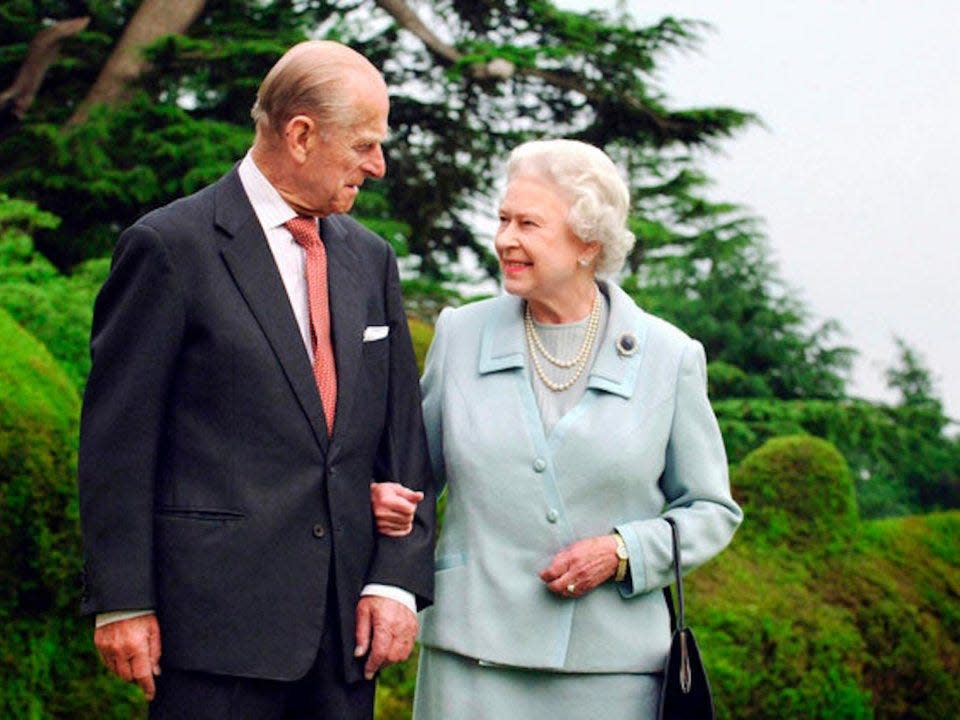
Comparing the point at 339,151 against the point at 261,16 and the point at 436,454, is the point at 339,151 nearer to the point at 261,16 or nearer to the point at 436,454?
the point at 436,454

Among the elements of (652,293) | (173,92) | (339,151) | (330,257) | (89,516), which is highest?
(339,151)

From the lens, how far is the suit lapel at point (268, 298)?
→ 9.36ft

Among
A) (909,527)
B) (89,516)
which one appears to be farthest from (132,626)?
(909,527)

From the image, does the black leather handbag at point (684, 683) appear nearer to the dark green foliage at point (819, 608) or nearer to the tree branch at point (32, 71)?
the dark green foliage at point (819, 608)

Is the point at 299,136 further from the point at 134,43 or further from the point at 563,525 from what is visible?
the point at 134,43

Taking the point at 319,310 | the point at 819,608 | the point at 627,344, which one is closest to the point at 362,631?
the point at 319,310

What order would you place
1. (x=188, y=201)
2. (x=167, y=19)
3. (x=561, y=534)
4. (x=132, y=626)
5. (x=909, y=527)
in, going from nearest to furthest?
(x=132, y=626) → (x=188, y=201) → (x=561, y=534) → (x=909, y=527) → (x=167, y=19)

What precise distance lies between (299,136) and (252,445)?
65 cm

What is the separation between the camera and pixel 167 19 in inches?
408

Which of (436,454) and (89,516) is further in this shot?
(436,454)

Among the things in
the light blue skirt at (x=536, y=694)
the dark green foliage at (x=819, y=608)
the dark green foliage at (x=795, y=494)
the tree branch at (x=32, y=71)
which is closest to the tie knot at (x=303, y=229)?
the light blue skirt at (x=536, y=694)

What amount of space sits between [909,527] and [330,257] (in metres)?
5.29

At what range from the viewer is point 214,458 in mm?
2799

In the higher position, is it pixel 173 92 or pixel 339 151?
pixel 339 151
